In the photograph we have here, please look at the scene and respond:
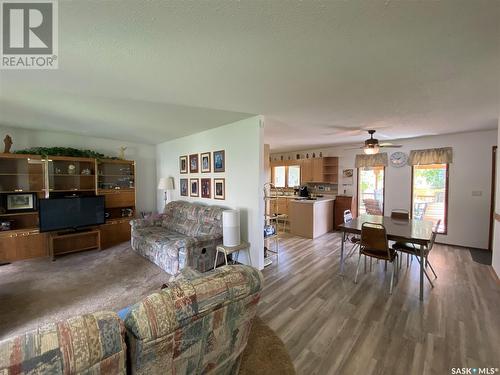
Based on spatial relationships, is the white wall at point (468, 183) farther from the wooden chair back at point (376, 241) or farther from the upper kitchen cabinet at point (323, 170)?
the wooden chair back at point (376, 241)

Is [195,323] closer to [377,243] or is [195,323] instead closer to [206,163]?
[377,243]

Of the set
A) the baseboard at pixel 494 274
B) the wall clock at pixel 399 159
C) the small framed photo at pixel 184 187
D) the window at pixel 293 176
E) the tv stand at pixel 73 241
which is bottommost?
the baseboard at pixel 494 274

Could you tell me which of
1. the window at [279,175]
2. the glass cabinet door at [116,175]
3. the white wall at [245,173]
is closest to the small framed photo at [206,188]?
the white wall at [245,173]

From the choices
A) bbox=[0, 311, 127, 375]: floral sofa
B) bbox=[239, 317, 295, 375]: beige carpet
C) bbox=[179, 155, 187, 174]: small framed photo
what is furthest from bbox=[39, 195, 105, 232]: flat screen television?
bbox=[0, 311, 127, 375]: floral sofa

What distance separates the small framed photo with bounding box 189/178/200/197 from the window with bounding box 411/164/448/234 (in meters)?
5.02

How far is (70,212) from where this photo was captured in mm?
4117

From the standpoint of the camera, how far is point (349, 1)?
3.75ft

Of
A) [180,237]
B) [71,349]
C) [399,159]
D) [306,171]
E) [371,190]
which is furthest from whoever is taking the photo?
[306,171]

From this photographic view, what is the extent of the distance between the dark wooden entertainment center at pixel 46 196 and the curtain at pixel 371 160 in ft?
Answer: 19.7

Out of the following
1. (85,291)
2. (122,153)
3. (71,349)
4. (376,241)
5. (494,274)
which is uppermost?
(122,153)

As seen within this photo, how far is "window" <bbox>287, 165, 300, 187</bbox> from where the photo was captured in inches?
285

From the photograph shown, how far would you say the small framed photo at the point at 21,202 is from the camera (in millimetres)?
3920

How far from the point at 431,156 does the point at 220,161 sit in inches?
183

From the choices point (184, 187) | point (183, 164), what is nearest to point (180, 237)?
point (184, 187)
